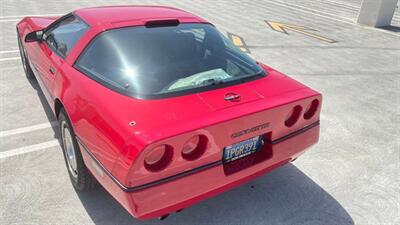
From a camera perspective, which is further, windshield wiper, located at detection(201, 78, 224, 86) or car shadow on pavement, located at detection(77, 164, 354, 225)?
car shadow on pavement, located at detection(77, 164, 354, 225)

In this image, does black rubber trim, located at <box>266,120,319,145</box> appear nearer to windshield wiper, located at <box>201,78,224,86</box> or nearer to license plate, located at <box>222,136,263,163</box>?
license plate, located at <box>222,136,263,163</box>

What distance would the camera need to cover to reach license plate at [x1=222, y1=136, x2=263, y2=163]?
252cm

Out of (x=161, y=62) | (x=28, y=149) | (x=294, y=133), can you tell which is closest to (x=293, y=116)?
(x=294, y=133)

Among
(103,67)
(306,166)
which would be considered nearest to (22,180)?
(103,67)

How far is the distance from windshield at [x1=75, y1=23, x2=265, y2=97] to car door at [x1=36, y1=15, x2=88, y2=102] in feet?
1.37

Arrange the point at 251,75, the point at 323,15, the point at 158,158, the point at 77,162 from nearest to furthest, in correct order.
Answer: the point at 158,158 < the point at 77,162 < the point at 251,75 < the point at 323,15

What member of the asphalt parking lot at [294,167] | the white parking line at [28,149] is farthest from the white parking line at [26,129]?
the white parking line at [28,149]

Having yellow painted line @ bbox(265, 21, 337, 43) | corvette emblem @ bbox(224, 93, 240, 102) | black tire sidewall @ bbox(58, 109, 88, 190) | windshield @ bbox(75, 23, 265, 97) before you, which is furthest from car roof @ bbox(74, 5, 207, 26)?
yellow painted line @ bbox(265, 21, 337, 43)

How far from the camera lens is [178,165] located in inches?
90.0

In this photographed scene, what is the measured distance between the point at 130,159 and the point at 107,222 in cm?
100

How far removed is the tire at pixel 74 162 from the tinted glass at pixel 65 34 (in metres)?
0.72

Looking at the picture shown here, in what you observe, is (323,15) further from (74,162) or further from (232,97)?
(74,162)

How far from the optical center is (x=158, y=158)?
2.26 m

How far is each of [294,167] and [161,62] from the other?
187 centimetres
